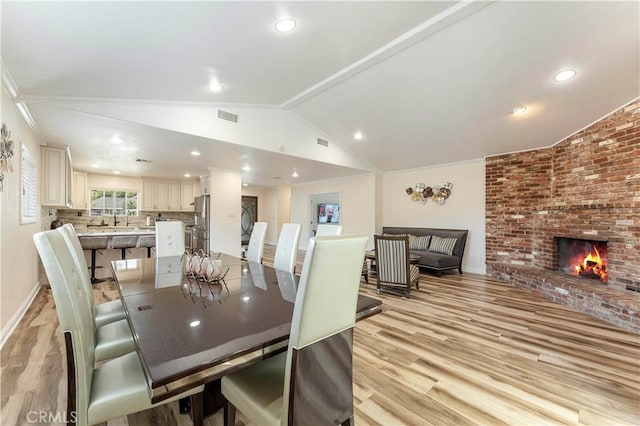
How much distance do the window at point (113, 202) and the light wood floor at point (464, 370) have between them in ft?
15.1

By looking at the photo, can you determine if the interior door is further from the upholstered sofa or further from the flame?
the flame

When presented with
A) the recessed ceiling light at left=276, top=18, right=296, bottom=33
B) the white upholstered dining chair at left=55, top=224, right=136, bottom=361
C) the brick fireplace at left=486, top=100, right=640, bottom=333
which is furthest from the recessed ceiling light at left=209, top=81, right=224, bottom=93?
the brick fireplace at left=486, top=100, right=640, bottom=333

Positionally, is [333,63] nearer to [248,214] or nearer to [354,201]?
[354,201]

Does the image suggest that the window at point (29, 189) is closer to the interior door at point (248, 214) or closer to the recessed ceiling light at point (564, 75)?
the recessed ceiling light at point (564, 75)

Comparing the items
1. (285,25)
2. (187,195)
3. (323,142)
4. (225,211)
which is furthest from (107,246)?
(285,25)

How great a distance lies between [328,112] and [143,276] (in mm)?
3648

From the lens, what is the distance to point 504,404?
1.78 metres

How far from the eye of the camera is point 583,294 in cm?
344

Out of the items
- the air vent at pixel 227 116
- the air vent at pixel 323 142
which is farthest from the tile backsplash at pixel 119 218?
the air vent at pixel 323 142

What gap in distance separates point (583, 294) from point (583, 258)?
111cm

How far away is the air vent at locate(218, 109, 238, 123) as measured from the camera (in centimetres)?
398

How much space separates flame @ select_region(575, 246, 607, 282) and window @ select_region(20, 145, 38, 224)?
24.0 ft

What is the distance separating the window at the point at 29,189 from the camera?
315 cm

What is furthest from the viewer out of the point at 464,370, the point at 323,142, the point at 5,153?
the point at 323,142
